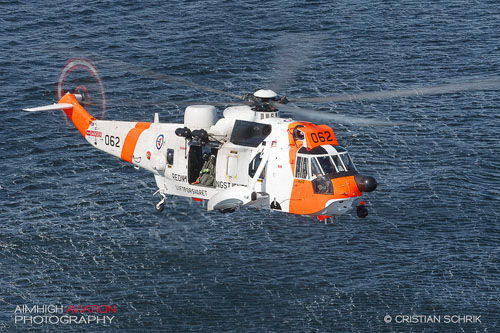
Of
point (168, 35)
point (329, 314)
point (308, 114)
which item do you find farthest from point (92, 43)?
point (308, 114)

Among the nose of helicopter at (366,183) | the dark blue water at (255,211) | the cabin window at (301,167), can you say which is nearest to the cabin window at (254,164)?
the cabin window at (301,167)

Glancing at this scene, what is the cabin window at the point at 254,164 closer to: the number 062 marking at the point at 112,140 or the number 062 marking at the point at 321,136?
the number 062 marking at the point at 321,136

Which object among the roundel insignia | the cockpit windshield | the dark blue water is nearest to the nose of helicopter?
the cockpit windshield

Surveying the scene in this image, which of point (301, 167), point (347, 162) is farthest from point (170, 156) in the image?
point (347, 162)

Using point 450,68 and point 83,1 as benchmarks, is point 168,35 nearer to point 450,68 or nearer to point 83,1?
point 83,1

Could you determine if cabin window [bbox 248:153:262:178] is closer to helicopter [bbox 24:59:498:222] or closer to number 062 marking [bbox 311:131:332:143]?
helicopter [bbox 24:59:498:222]
